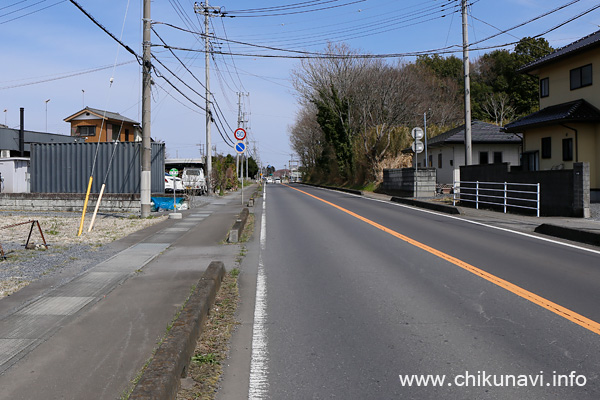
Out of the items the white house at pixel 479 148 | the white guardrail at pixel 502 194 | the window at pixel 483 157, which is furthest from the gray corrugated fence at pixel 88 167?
the window at pixel 483 157

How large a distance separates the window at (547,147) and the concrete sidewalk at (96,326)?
69.5 feet

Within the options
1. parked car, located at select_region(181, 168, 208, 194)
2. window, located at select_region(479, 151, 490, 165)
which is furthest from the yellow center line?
parked car, located at select_region(181, 168, 208, 194)

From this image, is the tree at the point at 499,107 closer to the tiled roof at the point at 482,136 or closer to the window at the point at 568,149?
the tiled roof at the point at 482,136

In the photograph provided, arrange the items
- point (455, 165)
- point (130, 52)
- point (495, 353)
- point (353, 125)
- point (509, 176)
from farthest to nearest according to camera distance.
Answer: point (353, 125), point (455, 165), point (509, 176), point (130, 52), point (495, 353)

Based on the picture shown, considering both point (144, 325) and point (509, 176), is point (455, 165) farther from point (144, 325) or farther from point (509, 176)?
point (144, 325)

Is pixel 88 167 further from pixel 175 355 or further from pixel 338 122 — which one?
pixel 338 122

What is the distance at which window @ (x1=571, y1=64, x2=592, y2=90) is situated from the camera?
922 inches

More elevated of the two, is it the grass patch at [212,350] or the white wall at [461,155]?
the white wall at [461,155]

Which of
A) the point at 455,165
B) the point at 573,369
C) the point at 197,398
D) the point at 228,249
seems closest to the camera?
the point at 197,398

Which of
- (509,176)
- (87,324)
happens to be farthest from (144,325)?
(509,176)

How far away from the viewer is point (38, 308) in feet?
20.9

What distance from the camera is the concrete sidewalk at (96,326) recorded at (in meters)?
4.12

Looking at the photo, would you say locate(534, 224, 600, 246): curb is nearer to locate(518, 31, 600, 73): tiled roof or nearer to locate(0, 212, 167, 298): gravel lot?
locate(0, 212, 167, 298): gravel lot

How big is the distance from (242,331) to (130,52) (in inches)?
549
